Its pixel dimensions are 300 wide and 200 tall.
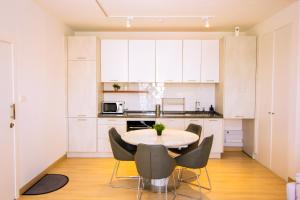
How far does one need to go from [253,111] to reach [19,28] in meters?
4.26

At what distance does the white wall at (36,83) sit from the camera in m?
3.31

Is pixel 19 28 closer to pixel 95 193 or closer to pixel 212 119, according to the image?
pixel 95 193

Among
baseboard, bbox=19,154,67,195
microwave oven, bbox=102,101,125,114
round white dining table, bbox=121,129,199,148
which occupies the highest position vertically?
microwave oven, bbox=102,101,125,114

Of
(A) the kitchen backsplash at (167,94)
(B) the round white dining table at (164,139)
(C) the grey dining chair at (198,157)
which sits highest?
(A) the kitchen backsplash at (167,94)

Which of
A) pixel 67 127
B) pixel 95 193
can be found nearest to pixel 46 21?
pixel 67 127

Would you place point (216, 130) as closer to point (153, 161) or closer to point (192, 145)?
point (192, 145)

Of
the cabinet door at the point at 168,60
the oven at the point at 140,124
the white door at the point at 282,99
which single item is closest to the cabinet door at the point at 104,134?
the oven at the point at 140,124

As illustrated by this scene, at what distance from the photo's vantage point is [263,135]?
461 centimetres

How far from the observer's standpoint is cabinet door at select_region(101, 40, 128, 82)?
521 cm

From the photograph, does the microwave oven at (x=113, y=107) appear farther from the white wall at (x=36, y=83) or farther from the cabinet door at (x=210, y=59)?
the cabinet door at (x=210, y=59)

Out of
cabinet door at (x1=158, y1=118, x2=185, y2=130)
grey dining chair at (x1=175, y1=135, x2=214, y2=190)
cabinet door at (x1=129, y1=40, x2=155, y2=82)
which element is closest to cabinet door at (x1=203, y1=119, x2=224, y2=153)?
cabinet door at (x1=158, y1=118, x2=185, y2=130)

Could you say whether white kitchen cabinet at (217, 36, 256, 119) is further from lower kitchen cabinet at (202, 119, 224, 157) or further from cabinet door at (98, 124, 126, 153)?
cabinet door at (98, 124, 126, 153)

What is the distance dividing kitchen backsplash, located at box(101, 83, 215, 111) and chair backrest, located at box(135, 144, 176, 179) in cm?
276

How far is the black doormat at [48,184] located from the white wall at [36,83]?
145mm
